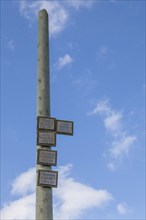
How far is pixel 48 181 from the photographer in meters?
8.09

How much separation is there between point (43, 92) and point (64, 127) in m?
0.76

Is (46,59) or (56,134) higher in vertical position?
(46,59)

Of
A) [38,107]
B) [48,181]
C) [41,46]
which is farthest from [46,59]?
[48,181]

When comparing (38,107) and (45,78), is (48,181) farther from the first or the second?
(45,78)

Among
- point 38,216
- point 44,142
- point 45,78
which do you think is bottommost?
point 38,216

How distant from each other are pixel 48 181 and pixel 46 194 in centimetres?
24

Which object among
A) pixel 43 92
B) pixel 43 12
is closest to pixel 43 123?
pixel 43 92

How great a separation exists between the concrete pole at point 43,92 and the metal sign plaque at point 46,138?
12 centimetres

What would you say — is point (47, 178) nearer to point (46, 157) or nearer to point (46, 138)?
point (46, 157)

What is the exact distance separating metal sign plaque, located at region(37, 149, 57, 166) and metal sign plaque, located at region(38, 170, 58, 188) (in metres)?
0.17

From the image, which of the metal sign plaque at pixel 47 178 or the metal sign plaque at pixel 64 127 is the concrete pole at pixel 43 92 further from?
the metal sign plaque at pixel 64 127

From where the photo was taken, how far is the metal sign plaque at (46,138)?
27.5ft

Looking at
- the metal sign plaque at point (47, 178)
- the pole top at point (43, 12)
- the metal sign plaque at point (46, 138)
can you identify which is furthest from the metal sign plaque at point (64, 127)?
the pole top at point (43, 12)

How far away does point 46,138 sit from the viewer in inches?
332
